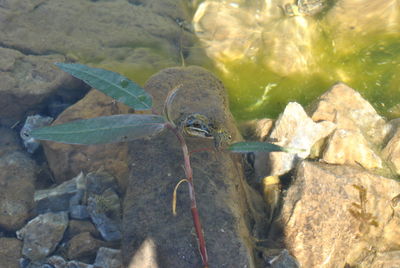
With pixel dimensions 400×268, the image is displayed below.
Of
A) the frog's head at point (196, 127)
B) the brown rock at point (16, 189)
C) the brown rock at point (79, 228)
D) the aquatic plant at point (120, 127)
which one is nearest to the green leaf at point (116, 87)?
the aquatic plant at point (120, 127)

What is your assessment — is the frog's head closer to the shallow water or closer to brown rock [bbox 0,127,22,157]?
the shallow water

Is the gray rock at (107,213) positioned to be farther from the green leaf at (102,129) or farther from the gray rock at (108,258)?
the green leaf at (102,129)

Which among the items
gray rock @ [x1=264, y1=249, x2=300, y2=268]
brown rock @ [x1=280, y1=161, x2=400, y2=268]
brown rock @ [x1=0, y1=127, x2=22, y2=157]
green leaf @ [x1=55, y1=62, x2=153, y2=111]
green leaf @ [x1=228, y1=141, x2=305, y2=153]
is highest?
green leaf @ [x1=55, y1=62, x2=153, y2=111]

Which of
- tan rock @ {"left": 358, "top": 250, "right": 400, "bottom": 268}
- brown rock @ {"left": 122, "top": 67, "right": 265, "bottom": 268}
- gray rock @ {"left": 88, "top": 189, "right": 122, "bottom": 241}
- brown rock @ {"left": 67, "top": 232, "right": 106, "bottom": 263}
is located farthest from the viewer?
gray rock @ {"left": 88, "top": 189, "right": 122, "bottom": 241}

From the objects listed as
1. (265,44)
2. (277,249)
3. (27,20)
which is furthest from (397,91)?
(27,20)

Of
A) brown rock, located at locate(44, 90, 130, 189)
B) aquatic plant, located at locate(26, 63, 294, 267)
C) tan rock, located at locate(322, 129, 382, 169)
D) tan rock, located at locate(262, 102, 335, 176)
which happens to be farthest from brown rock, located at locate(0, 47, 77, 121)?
tan rock, located at locate(322, 129, 382, 169)

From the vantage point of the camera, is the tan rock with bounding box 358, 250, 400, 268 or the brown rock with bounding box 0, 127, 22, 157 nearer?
the tan rock with bounding box 358, 250, 400, 268

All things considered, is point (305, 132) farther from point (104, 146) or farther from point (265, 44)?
point (104, 146)
